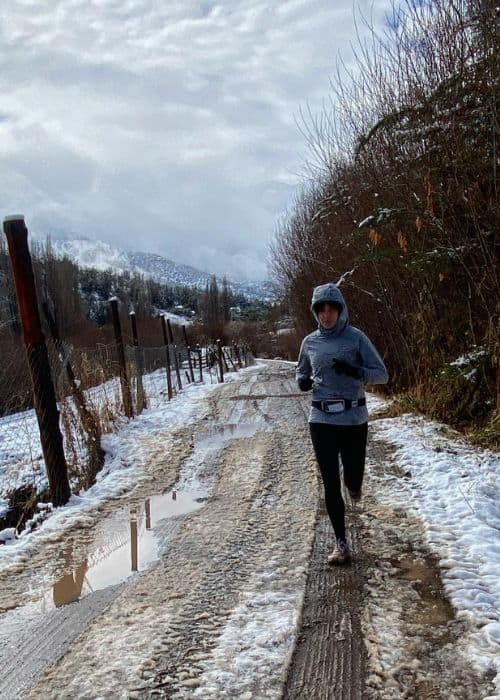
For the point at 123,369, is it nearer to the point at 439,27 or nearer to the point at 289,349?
the point at 439,27

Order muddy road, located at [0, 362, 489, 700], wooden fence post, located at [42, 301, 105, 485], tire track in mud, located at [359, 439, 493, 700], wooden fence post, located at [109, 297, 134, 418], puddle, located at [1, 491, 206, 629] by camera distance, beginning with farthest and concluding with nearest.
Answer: wooden fence post, located at [109, 297, 134, 418]
wooden fence post, located at [42, 301, 105, 485]
puddle, located at [1, 491, 206, 629]
muddy road, located at [0, 362, 489, 700]
tire track in mud, located at [359, 439, 493, 700]

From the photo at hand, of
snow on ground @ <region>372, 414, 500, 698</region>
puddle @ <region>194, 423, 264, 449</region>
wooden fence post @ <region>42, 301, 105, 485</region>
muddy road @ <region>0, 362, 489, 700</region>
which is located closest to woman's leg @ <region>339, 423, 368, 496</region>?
muddy road @ <region>0, 362, 489, 700</region>

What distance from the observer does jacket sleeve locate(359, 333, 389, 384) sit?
387 cm

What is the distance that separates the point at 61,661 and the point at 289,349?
1670 inches

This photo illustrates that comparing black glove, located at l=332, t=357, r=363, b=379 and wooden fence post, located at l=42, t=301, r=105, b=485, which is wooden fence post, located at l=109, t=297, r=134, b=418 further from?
Answer: black glove, located at l=332, t=357, r=363, b=379

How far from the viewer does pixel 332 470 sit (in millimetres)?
3916

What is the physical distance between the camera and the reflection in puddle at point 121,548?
3967 mm

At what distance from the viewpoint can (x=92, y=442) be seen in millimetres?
8227

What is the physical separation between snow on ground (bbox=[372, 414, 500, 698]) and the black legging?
78 cm

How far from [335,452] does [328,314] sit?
1040 mm

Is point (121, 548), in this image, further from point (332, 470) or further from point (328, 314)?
point (328, 314)

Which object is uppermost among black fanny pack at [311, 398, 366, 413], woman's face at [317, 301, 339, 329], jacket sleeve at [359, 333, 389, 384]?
woman's face at [317, 301, 339, 329]

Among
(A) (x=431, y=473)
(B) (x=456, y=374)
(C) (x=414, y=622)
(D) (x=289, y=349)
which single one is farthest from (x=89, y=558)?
(D) (x=289, y=349)

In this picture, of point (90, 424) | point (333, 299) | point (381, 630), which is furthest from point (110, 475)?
point (381, 630)
